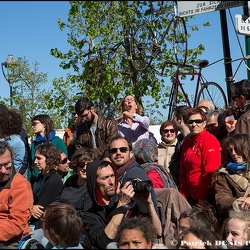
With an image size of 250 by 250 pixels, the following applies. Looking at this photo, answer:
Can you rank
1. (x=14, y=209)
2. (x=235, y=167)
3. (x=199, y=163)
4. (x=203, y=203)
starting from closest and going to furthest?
1. (x=14, y=209)
2. (x=235, y=167)
3. (x=203, y=203)
4. (x=199, y=163)

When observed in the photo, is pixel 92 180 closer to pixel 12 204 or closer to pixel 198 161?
pixel 12 204

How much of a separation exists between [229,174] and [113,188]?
1222 millimetres

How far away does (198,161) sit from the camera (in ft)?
18.6

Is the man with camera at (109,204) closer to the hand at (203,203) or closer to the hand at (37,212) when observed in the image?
the hand at (37,212)

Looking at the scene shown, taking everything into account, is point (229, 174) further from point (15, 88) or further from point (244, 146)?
point (15, 88)

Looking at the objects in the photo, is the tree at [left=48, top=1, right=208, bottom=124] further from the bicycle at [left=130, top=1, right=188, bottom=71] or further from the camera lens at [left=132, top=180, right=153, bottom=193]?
the camera lens at [left=132, top=180, right=153, bottom=193]

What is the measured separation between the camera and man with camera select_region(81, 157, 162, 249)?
4.18 meters

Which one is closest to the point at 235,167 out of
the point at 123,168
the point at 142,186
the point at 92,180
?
the point at 123,168

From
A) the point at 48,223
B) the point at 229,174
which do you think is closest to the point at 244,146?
the point at 229,174

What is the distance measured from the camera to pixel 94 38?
12.6 metres

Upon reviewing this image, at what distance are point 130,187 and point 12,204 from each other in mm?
1170

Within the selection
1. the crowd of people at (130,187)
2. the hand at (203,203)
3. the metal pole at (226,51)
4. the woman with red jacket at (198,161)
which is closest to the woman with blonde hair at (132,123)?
the crowd of people at (130,187)

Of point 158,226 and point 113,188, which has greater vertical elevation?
point 113,188

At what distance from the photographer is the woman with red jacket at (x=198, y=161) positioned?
556cm
